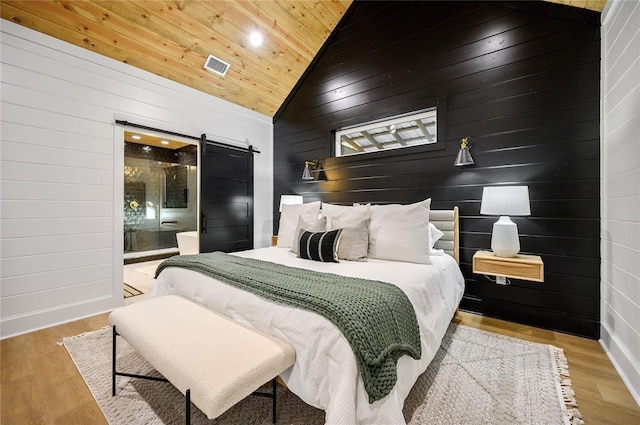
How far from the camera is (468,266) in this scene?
9.23 ft

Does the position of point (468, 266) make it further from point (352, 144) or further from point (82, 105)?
point (82, 105)

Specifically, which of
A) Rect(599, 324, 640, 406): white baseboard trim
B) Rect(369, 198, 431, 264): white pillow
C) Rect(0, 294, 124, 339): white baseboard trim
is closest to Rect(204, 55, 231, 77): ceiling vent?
Rect(369, 198, 431, 264): white pillow

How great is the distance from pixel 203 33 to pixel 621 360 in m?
4.47

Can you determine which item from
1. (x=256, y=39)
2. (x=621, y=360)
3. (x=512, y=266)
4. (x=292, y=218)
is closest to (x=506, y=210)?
(x=512, y=266)

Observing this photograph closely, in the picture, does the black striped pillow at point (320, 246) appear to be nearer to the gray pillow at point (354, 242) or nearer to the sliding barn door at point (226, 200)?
the gray pillow at point (354, 242)

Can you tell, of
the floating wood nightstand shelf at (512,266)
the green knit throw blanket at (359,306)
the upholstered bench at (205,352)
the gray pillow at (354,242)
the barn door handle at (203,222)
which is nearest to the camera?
the upholstered bench at (205,352)

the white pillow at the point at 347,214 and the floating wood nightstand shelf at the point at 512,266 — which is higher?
the white pillow at the point at 347,214

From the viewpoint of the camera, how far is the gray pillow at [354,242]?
2416 mm

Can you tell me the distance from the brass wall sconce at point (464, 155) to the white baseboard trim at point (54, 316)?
3776 mm

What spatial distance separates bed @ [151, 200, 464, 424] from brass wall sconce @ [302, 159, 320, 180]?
1547mm

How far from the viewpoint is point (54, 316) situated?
259 cm

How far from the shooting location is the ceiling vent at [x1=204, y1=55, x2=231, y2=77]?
3.35 meters

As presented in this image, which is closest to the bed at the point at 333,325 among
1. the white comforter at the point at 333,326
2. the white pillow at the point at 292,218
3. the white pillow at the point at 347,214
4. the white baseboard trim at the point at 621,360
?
the white comforter at the point at 333,326

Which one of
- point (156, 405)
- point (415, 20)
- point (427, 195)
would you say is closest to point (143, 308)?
point (156, 405)
